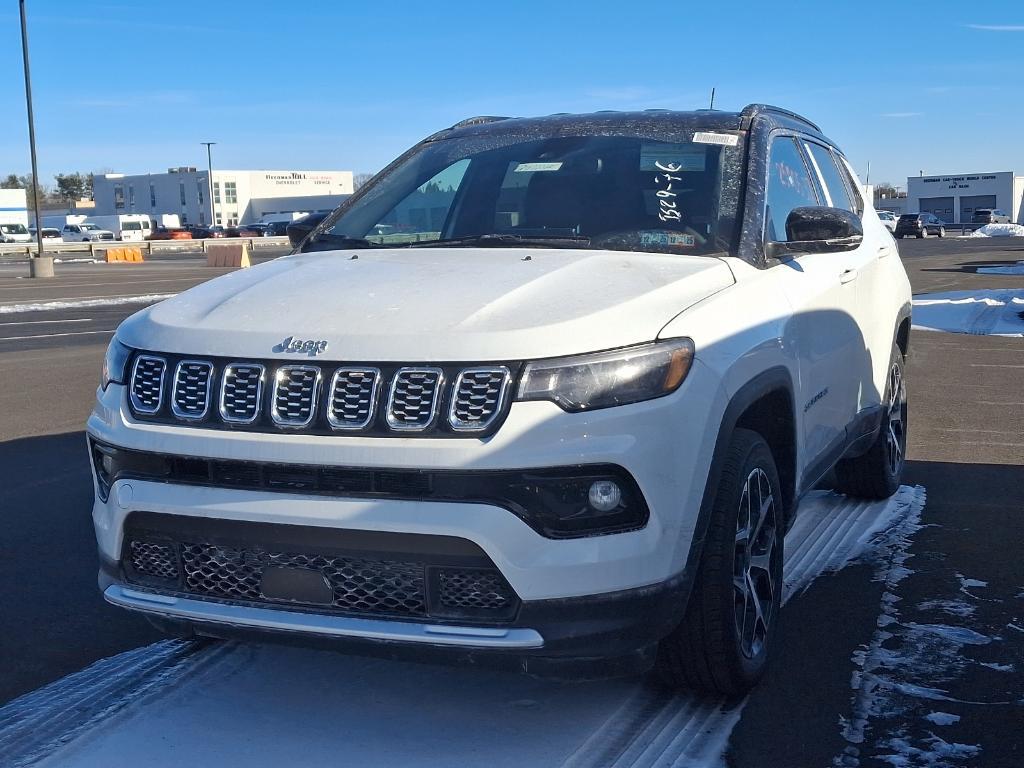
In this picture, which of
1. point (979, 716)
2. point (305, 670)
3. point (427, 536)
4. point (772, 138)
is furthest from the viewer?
point (772, 138)

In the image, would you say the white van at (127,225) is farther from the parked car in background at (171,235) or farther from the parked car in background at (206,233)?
the parked car in background at (171,235)

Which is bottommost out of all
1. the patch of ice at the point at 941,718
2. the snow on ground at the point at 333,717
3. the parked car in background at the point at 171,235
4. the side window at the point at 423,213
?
the patch of ice at the point at 941,718

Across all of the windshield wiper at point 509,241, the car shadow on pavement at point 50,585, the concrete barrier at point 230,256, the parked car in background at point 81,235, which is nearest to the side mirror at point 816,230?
the windshield wiper at point 509,241

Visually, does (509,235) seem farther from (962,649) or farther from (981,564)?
(981,564)

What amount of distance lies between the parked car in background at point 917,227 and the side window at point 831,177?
63734mm

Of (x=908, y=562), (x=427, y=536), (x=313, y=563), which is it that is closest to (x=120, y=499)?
(x=313, y=563)

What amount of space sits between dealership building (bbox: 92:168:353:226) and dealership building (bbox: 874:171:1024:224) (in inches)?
2314

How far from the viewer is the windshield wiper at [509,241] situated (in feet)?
13.2

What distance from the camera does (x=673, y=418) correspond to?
2.99m

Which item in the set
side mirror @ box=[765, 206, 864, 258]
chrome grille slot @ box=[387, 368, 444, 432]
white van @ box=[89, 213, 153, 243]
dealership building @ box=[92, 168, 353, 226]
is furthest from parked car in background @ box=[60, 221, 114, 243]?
chrome grille slot @ box=[387, 368, 444, 432]

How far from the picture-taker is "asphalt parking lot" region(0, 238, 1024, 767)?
11.0ft

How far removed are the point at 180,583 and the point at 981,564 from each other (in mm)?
3445

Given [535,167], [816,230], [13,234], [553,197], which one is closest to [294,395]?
[553,197]

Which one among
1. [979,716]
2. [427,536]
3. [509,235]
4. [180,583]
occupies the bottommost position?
[979,716]
